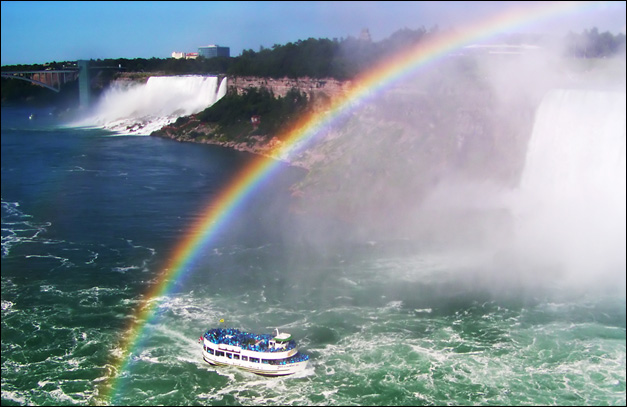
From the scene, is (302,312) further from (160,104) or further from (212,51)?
(160,104)

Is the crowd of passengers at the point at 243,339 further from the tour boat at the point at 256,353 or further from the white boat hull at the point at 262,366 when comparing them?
the white boat hull at the point at 262,366

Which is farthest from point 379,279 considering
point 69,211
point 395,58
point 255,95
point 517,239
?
point 255,95

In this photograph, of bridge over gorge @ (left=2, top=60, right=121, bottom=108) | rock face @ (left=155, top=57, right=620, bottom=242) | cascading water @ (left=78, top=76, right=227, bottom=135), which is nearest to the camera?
bridge over gorge @ (left=2, top=60, right=121, bottom=108)

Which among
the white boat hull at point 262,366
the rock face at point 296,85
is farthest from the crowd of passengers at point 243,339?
the rock face at point 296,85

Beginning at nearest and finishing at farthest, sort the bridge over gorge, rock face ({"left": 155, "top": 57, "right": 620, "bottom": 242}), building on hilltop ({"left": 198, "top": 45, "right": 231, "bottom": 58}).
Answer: the bridge over gorge
rock face ({"left": 155, "top": 57, "right": 620, "bottom": 242})
building on hilltop ({"left": 198, "top": 45, "right": 231, "bottom": 58})

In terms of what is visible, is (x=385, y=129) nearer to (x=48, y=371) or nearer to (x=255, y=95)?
(x=255, y=95)

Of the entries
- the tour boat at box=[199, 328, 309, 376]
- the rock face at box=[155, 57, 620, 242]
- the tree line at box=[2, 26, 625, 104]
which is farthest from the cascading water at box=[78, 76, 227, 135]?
the tour boat at box=[199, 328, 309, 376]

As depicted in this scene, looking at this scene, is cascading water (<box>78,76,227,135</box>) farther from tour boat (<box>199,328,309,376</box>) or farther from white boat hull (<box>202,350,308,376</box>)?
white boat hull (<box>202,350,308,376</box>)
